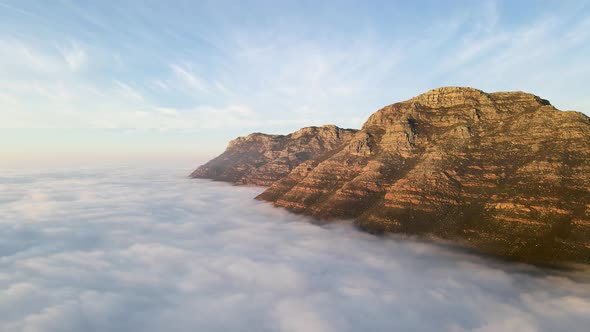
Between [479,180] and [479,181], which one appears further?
[479,180]

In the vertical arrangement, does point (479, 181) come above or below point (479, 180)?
below

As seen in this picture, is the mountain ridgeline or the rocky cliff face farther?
the rocky cliff face

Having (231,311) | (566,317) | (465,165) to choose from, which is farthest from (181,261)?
(465,165)

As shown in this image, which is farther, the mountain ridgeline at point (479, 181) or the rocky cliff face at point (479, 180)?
the rocky cliff face at point (479, 180)

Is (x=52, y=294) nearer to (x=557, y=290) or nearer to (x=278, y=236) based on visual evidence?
(x=278, y=236)
